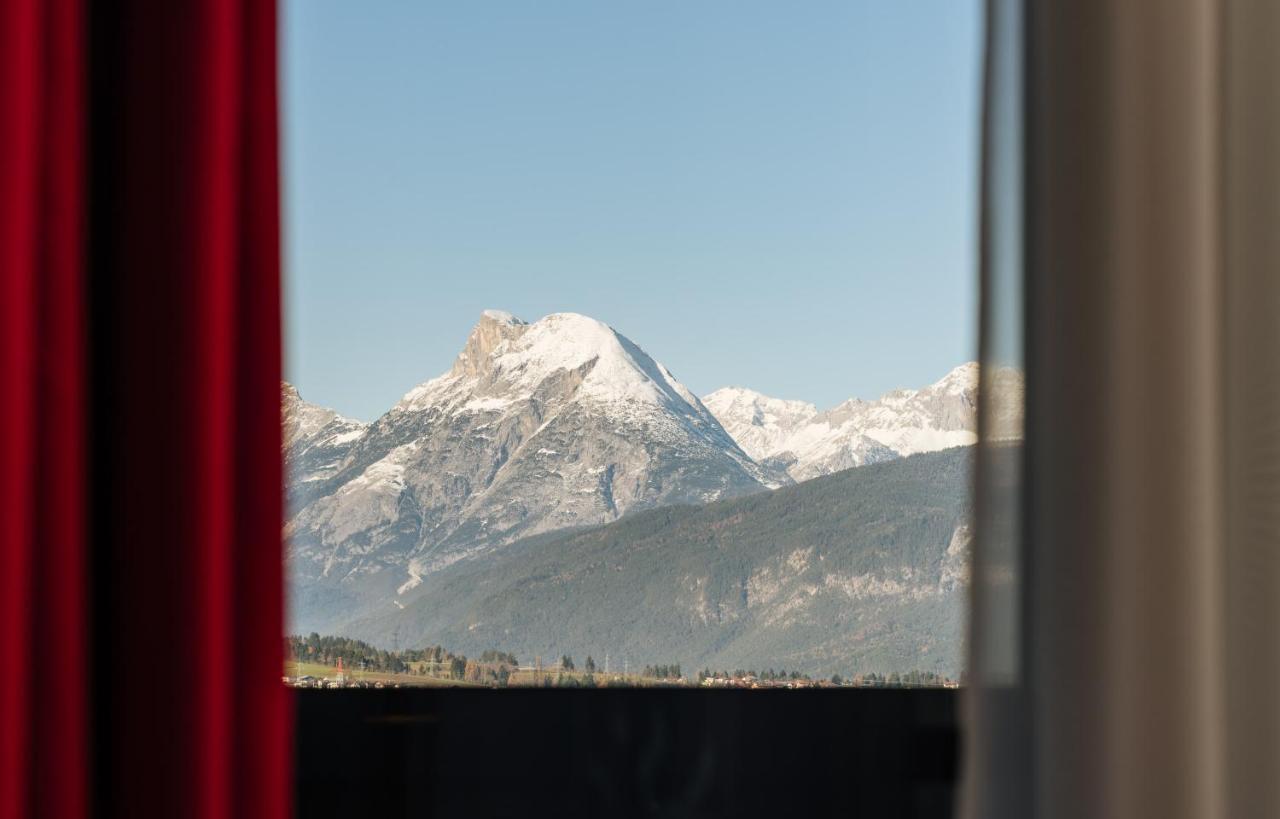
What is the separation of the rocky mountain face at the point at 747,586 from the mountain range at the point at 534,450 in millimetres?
21

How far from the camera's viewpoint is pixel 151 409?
0.97 meters

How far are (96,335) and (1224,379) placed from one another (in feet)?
3.32

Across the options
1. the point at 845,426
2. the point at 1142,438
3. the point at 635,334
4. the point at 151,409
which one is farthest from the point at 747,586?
the point at 151,409

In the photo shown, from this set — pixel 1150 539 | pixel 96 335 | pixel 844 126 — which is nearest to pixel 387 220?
pixel 96 335

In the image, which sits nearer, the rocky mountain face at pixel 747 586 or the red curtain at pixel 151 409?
the red curtain at pixel 151 409

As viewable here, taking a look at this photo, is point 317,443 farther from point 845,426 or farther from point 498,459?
point 845,426

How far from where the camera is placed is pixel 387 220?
4.45 ft

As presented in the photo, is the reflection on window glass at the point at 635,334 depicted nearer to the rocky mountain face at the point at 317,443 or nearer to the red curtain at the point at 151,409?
the rocky mountain face at the point at 317,443

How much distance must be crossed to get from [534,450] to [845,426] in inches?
15.1

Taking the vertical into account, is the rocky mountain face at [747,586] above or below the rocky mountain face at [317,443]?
below

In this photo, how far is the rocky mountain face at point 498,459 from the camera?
1325mm

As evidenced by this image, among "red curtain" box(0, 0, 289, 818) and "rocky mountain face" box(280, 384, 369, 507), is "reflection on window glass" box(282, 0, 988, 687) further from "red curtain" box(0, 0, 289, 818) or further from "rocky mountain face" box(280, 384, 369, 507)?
"red curtain" box(0, 0, 289, 818)

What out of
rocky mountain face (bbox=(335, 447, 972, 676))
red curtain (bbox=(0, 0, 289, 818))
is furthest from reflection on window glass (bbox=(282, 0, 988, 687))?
red curtain (bbox=(0, 0, 289, 818))

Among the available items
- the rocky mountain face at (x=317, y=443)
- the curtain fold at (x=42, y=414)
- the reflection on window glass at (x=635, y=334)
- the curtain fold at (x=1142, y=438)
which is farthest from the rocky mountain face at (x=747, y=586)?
the curtain fold at (x=42, y=414)
